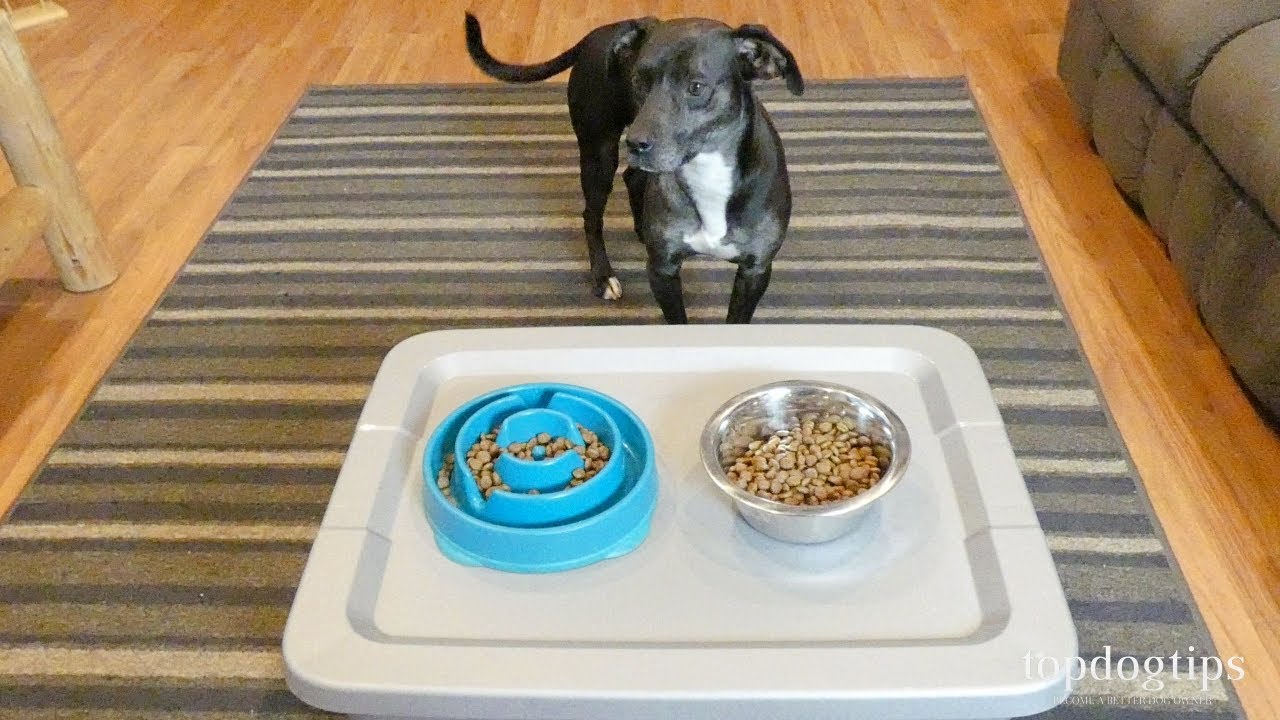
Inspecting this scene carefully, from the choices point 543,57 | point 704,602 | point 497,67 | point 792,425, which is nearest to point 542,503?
point 704,602

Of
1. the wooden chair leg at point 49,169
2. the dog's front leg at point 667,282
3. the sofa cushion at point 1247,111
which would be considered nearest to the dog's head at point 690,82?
the dog's front leg at point 667,282

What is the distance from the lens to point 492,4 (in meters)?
3.20

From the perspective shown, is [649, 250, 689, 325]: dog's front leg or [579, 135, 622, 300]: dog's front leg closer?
[649, 250, 689, 325]: dog's front leg

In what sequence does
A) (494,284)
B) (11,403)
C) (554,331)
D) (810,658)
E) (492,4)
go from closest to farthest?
(810,658) → (554,331) → (11,403) → (494,284) → (492,4)

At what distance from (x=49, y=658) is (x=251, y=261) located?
97 centimetres

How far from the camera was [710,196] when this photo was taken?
4.50 ft

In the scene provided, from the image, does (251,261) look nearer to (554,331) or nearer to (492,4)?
(554,331)

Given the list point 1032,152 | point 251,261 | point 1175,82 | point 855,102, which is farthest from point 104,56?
point 1175,82

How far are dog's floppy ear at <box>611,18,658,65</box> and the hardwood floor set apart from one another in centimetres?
96

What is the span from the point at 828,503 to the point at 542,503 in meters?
0.28

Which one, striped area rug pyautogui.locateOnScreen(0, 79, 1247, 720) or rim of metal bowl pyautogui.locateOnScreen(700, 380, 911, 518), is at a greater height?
rim of metal bowl pyautogui.locateOnScreen(700, 380, 911, 518)

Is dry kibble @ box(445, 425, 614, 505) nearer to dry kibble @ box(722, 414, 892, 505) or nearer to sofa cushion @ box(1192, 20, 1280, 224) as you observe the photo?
dry kibble @ box(722, 414, 892, 505)

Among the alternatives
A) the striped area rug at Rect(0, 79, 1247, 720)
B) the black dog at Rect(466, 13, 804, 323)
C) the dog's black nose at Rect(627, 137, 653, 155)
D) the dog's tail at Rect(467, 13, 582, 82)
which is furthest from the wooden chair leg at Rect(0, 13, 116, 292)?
the dog's black nose at Rect(627, 137, 653, 155)

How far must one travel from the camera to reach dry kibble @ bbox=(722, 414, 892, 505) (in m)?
0.95
